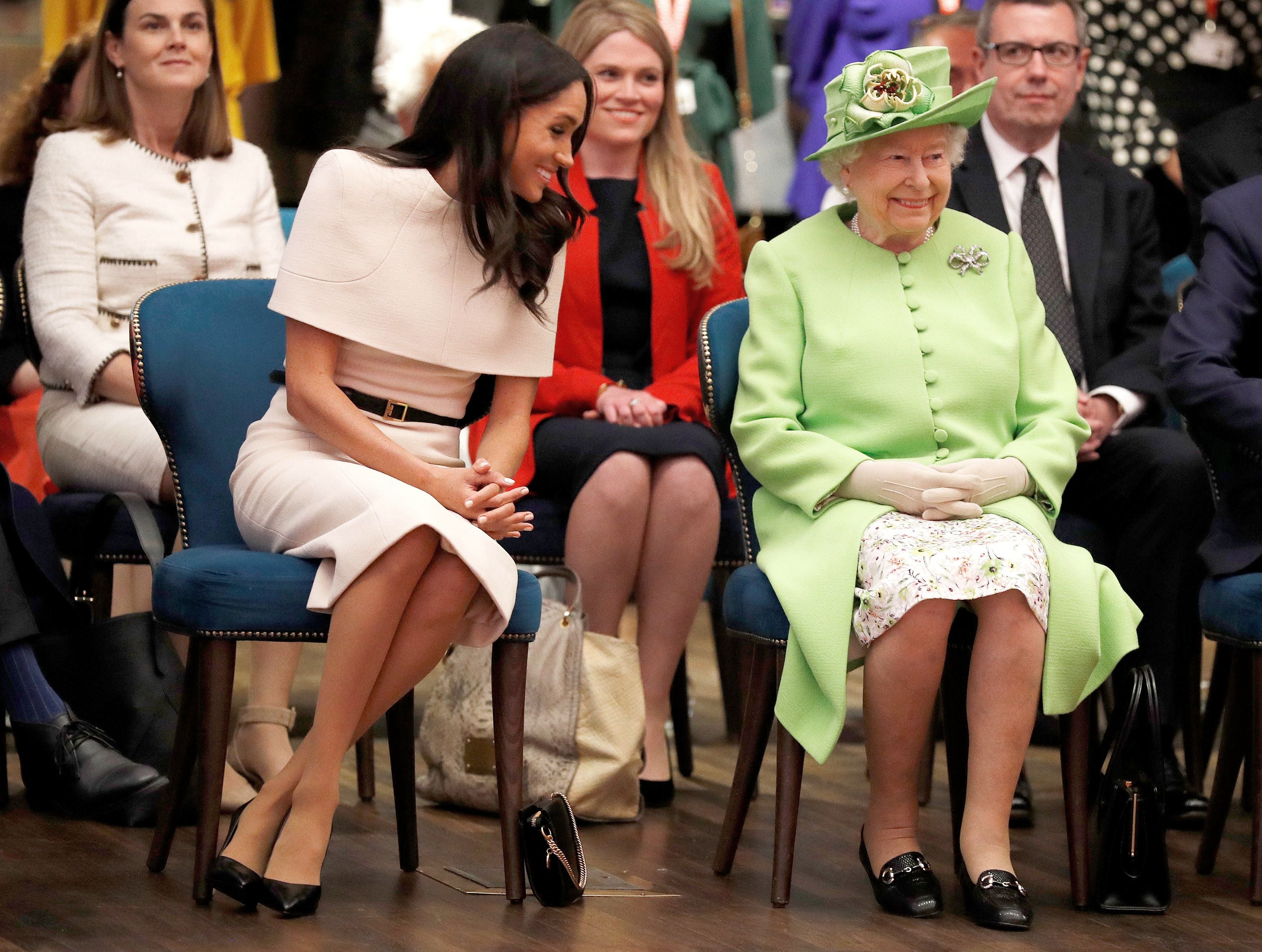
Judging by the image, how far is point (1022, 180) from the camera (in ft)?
12.7

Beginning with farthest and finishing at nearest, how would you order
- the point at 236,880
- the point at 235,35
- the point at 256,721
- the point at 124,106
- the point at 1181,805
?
the point at 235,35, the point at 124,106, the point at 1181,805, the point at 256,721, the point at 236,880

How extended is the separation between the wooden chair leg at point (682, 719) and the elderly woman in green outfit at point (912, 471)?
2.90ft

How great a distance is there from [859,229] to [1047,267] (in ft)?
2.87

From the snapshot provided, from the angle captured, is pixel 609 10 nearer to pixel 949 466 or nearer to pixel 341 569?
pixel 949 466

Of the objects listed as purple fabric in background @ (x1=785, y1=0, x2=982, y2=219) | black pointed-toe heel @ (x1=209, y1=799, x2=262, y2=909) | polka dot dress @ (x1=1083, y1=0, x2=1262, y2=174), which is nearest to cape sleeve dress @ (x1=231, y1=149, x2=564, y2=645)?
black pointed-toe heel @ (x1=209, y1=799, x2=262, y2=909)

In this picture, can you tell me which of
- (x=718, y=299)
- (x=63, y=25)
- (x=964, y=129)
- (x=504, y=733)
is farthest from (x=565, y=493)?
(x=63, y=25)

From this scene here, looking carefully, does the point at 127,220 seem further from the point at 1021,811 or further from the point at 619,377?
the point at 1021,811

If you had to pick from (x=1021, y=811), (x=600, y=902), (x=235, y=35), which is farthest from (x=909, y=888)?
(x=235, y=35)

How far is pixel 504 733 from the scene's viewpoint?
2.73 m

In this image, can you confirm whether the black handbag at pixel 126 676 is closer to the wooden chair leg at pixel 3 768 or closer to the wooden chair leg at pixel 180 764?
the wooden chair leg at pixel 3 768

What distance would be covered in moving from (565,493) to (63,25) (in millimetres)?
2527

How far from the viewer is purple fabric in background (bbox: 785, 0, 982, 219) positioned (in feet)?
17.0

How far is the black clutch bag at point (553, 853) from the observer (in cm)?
266

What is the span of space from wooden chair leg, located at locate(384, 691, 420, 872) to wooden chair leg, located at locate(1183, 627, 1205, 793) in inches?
63.0
